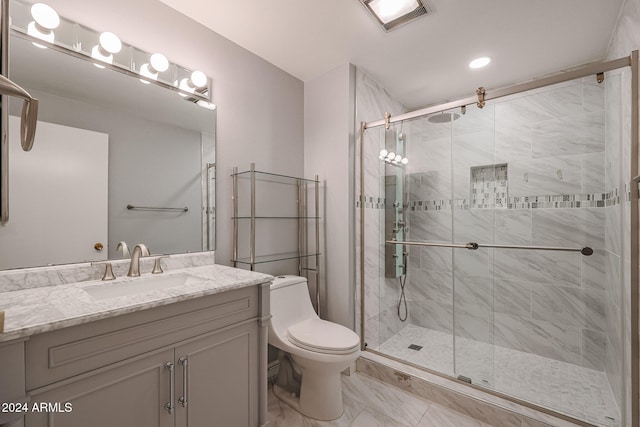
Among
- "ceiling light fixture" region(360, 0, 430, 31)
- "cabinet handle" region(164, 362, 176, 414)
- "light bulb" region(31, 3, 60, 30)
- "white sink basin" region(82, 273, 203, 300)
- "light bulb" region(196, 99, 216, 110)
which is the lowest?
"cabinet handle" region(164, 362, 176, 414)

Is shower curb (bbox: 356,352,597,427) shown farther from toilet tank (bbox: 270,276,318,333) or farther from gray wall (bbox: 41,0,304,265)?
gray wall (bbox: 41,0,304,265)

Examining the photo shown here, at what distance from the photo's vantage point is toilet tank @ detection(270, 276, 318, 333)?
6.13ft

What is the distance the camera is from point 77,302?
101 cm

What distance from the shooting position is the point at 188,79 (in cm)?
177

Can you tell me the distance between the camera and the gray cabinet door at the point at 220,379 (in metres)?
1.16

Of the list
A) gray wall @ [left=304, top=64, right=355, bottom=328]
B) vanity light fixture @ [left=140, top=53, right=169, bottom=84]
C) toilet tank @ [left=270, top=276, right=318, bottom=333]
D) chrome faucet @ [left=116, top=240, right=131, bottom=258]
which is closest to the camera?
chrome faucet @ [left=116, top=240, right=131, bottom=258]

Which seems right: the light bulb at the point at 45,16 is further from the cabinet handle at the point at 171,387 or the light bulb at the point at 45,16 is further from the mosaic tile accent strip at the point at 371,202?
the mosaic tile accent strip at the point at 371,202

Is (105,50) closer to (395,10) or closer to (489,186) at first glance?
(395,10)

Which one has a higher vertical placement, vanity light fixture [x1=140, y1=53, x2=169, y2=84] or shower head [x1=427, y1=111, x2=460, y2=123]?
vanity light fixture [x1=140, y1=53, x2=169, y2=84]

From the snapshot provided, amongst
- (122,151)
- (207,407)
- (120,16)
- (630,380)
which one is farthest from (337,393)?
(120,16)

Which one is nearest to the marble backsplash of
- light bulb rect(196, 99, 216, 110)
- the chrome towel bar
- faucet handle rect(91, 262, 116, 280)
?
faucet handle rect(91, 262, 116, 280)

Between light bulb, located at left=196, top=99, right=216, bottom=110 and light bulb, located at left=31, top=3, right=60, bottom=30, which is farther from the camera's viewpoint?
light bulb, located at left=196, top=99, right=216, bottom=110

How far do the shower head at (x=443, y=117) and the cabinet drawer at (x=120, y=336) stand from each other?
1.82m

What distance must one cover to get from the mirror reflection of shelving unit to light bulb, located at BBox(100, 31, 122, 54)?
867 mm
